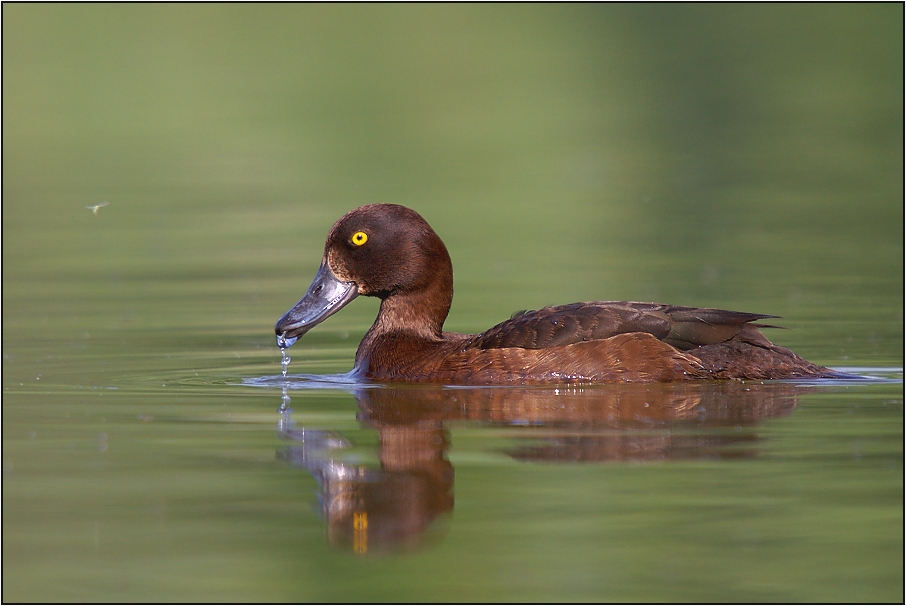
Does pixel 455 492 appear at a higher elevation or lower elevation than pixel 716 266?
lower

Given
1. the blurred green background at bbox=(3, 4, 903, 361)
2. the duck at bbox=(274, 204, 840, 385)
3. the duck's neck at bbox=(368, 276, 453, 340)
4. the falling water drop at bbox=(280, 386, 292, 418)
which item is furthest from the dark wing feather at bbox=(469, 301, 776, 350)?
the blurred green background at bbox=(3, 4, 903, 361)

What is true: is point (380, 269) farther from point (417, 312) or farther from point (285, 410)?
point (285, 410)

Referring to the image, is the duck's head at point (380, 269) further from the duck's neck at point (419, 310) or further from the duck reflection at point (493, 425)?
the duck reflection at point (493, 425)

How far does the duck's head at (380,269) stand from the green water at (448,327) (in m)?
0.45

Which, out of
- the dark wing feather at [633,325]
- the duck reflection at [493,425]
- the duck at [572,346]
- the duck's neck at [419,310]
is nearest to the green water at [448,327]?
the duck reflection at [493,425]

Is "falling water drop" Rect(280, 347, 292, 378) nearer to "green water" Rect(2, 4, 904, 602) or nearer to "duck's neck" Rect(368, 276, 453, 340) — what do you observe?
"green water" Rect(2, 4, 904, 602)

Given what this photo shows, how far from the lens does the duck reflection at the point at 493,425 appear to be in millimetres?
6008

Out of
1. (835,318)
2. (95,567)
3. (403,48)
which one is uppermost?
(403,48)

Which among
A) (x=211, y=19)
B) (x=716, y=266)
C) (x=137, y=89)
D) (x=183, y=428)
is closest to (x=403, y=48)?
(x=211, y=19)

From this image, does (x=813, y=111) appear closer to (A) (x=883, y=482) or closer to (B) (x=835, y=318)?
(B) (x=835, y=318)

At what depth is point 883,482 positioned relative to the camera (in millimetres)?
6230

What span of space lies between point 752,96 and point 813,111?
1.87m

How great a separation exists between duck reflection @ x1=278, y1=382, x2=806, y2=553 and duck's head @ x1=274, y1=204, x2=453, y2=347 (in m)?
0.86

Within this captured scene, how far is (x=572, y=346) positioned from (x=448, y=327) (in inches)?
105
